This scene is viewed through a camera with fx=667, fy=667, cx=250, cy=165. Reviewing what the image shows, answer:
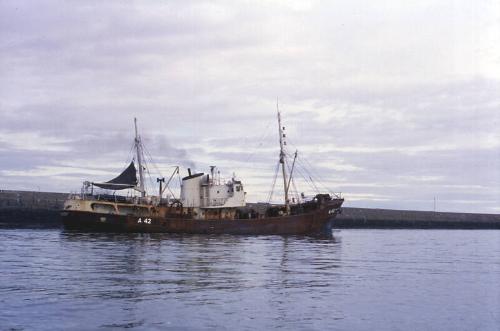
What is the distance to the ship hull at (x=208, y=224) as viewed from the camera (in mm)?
64375

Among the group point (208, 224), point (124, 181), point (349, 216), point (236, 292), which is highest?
point (124, 181)

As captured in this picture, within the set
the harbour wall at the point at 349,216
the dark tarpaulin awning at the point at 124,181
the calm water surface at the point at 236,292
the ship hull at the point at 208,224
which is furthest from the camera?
the harbour wall at the point at 349,216

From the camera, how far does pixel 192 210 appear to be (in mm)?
71062

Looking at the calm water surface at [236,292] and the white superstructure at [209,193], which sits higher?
the white superstructure at [209,193]

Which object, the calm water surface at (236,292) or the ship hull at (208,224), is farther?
the ship hull at (208,224)

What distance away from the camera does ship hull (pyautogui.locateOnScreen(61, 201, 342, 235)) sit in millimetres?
64375

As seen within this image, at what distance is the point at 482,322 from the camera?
20.4 metres

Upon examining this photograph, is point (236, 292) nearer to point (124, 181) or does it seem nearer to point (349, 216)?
point (124, 181)

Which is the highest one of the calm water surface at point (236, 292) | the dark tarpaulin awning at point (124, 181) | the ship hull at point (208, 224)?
the dark tarpaulin awning at point (124, 181)

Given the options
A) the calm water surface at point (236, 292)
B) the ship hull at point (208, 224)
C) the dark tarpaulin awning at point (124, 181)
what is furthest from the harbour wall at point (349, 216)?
the calm water surface at point (236, 292)

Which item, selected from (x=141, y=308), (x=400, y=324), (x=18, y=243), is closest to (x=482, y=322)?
(x=400, y=324)

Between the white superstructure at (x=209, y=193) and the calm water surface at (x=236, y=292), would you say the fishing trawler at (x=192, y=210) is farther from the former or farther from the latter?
the calm water surface at (x=236, y=292)

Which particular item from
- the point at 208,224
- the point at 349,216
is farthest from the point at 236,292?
the point at 349,216

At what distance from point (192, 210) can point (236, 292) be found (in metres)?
47.0
